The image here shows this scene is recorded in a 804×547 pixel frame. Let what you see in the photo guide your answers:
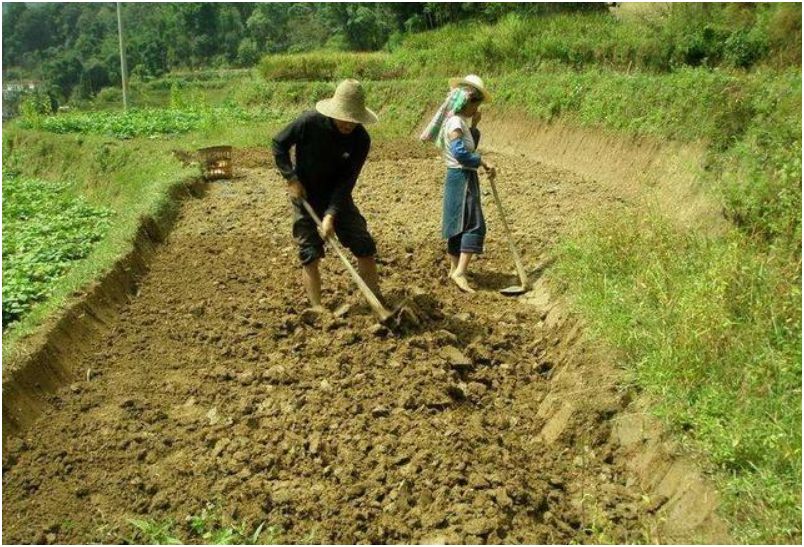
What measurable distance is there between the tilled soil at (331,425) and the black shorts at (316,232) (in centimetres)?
47

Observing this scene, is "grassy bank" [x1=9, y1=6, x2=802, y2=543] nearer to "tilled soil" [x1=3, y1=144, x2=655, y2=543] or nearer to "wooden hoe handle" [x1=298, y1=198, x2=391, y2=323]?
"tilled soil" [x1=3, y1=144, x2=655, y2=543]

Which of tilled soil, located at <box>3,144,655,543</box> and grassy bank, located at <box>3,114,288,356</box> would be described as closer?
tilled soil, located at <box>3,144,655,543</box>

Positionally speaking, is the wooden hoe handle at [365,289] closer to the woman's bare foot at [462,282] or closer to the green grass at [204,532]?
the woman's bare foot at [462,282]

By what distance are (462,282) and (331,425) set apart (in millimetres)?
2381

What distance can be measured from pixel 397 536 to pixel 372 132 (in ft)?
46.2

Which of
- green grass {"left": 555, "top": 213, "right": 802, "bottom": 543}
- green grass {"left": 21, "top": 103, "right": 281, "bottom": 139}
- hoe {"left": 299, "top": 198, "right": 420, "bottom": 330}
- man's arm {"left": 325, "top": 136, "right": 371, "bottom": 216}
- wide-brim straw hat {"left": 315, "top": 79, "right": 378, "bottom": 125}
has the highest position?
wide-brim straw hat {"left": 315, "top": 79, "right": 378, "bottom": 125}

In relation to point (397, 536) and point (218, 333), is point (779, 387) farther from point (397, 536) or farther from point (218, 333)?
point (218, 333)

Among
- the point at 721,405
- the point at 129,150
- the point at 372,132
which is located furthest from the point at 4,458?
the point at 372,132

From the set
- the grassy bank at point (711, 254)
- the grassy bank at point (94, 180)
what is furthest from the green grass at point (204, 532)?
the grassy bank at point (711, 254)

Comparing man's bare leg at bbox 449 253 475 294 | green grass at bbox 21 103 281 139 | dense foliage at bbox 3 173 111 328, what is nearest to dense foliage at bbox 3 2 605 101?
green grass at bbox 21 103 281 139

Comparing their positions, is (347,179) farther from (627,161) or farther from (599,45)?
(599,45)

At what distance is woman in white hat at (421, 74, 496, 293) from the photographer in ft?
18.8

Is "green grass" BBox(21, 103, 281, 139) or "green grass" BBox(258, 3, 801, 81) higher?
"green grass" BBox(258, 3, 801, 81)

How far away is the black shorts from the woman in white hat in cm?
105
